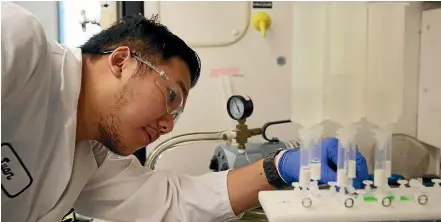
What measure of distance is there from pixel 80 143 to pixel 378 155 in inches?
29.6

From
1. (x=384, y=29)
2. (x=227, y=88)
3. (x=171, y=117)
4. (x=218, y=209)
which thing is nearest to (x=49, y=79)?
(x=171, y=117)

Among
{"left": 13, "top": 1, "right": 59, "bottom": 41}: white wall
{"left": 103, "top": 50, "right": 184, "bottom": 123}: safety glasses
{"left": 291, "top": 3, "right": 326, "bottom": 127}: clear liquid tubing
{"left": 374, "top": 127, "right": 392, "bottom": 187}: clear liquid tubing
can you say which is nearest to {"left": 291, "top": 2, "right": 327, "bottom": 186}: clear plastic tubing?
{"left": 291, "top": 3, "right": 326, "bottom": 127}: clear liquid tubing

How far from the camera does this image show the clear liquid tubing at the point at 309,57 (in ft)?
2.97

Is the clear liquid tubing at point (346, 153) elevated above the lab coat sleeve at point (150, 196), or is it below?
above

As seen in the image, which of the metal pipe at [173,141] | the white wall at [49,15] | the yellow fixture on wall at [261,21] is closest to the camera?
the metal pipe at [173,141]

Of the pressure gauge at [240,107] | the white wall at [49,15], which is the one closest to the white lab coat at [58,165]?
the pressure gauge at [240,107]

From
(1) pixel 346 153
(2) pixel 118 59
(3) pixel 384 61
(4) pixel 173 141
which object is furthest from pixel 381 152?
(4) pixel 173 141

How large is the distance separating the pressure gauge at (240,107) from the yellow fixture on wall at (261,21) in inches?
14.3

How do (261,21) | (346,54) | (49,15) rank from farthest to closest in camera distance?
(49,15) → (261,21) → (346,54)

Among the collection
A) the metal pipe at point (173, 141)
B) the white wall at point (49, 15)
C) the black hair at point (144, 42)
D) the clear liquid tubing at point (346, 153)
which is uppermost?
the white wall at point (49, 15)

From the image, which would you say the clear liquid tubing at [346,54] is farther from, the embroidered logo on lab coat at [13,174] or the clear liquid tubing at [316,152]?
the embroidered logo on lab coat at [13,174]

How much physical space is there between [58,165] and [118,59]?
290 mm

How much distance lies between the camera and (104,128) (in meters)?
1.23

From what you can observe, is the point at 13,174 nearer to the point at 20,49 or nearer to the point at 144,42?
the point at 20,49
